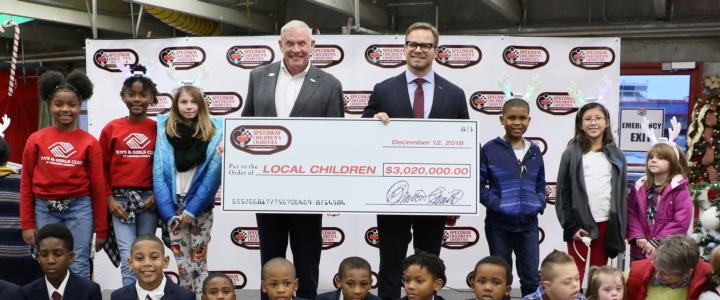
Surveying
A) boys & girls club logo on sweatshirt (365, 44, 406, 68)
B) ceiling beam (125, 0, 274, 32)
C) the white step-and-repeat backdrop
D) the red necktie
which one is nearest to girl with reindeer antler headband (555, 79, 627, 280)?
the red necktie

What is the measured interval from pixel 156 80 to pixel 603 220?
3.56 meters

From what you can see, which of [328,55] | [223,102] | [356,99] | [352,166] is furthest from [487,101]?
[352,166]

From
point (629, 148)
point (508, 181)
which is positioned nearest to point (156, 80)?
point (508, 181)

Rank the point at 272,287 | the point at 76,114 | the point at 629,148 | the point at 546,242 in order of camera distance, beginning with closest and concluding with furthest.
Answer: the point at 272,287 < the point at 76,114 < the point at 546,242 < the point at 629,148

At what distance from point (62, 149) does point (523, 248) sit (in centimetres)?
263

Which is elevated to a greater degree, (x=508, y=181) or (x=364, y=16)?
(x=364, y=16)

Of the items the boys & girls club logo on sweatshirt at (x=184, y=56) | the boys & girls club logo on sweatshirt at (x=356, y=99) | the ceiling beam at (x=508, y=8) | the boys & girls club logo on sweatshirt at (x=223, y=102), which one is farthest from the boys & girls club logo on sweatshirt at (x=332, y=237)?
the ceiling beam at (x=508, y=8)

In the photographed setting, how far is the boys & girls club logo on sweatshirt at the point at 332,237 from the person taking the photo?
6293 mm

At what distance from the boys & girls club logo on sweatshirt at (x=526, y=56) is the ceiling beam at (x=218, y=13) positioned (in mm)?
3701

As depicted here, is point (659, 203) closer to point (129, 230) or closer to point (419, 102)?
point (419, 102)

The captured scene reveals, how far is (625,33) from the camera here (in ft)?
30.0

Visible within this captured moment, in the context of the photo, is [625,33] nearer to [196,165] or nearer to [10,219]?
[196,165]

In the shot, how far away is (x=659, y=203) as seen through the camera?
4.66 m
